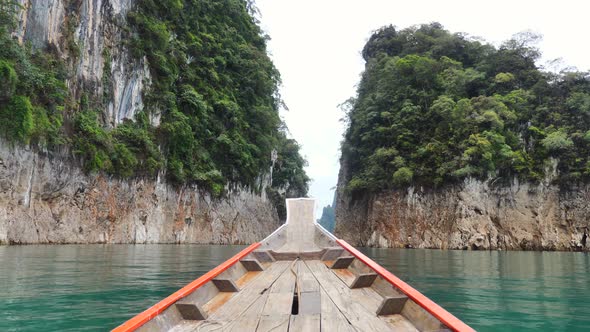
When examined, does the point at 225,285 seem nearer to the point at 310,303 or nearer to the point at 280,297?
the point at 280,297

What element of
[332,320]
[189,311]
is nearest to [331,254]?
[332,320]

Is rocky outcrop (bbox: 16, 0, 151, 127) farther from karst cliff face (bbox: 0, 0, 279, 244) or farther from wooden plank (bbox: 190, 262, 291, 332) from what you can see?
wooden plank (bbox: 190, 262, 291, 332)

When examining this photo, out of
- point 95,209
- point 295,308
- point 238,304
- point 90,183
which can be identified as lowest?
point 295,308

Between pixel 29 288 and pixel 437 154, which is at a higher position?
pixel 437 154

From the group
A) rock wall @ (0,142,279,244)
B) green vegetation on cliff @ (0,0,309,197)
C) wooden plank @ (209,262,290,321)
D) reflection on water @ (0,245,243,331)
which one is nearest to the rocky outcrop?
green vegetation on cliff @ (0,0,309,197)

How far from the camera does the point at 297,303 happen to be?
154 inches

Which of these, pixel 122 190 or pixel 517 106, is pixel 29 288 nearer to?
A: pixel 122 190

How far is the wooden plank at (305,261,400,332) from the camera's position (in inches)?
108

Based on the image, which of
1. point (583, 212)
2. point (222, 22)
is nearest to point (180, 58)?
point (222, 22)

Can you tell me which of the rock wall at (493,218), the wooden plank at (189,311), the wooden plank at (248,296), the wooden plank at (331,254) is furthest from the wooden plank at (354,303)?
the rock wall at (493,218)

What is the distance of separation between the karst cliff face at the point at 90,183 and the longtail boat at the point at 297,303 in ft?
54.0

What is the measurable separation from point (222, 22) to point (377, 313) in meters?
38.6

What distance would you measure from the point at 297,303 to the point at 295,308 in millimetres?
117

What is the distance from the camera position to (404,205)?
32.4 metres
